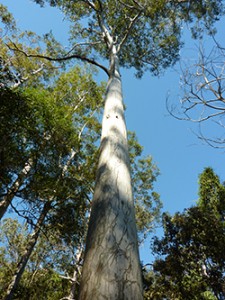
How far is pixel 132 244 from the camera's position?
1474mm

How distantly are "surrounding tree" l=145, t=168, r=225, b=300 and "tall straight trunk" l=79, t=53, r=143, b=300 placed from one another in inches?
251

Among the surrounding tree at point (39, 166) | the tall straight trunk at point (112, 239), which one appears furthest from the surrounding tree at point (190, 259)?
the tall straight trunk at point (112, 239)

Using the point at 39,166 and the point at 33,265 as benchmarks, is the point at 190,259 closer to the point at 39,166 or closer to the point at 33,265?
the point at 39,166

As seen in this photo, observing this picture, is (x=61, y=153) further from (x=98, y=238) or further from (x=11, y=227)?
(x=11, y=227)

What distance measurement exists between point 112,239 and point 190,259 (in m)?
7.06

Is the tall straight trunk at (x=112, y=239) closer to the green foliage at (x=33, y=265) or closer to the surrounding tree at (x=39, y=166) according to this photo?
the surrounding tree at (x=39, y=166)

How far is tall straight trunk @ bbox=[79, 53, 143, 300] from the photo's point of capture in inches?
46.8

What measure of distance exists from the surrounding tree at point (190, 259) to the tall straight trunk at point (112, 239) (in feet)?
20.9

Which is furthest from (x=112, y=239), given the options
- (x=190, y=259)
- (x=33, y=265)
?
(x=33, y=265)

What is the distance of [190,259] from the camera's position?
7.54 m

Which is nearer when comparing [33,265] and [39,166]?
[39,166]

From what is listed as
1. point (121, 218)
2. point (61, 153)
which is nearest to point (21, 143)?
point (61, 153)

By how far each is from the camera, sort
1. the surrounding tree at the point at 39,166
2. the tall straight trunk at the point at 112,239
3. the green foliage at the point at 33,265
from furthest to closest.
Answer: the green foliage at the point at 33,265, the surrounding tree at the point at 39,166, the tall straight trunk at the point at 112,239

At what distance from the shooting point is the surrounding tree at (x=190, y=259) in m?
7.14
